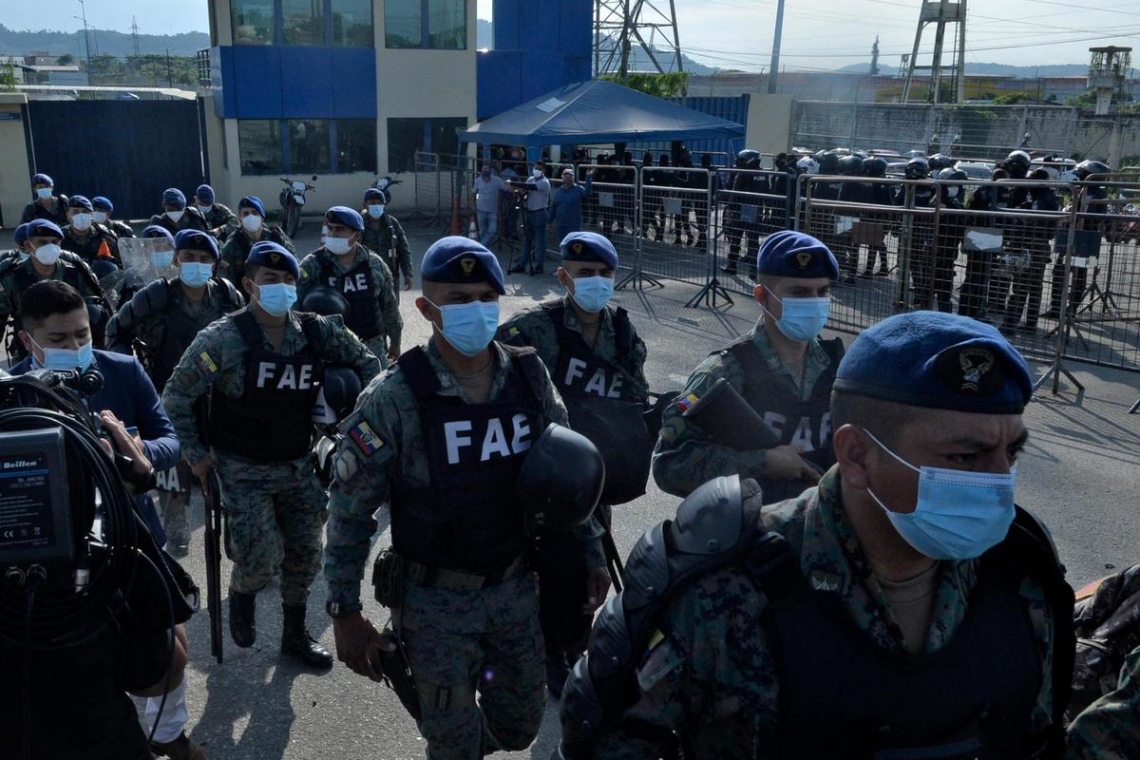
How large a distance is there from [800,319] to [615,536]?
2732mm

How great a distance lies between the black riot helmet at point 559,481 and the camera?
122 inches

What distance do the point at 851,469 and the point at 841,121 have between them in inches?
1167

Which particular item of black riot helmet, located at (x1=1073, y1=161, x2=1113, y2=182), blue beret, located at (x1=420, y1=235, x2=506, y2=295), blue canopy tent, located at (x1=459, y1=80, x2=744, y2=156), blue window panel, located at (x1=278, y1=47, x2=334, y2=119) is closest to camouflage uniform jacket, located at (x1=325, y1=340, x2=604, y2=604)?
blue beret, located at (x1=420, y1=235, x2=506, y2=295)

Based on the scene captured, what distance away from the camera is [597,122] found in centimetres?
1766

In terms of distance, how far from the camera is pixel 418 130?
24391 mm

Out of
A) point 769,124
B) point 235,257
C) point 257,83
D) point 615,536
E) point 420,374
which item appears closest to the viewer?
point 420,374

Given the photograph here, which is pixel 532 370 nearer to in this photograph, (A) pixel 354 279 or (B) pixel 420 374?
(B) pixel 420 374

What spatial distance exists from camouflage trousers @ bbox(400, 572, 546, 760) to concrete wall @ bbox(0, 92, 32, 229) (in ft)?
72.2

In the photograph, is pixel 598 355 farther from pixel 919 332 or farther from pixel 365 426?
pixel 919 332

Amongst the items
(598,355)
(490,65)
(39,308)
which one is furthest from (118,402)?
(490,65)

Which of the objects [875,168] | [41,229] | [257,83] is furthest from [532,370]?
[257,83]

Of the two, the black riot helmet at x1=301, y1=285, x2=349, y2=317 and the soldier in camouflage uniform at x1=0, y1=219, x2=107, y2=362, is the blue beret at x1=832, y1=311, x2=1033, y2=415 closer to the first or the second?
the black riot helmet at x1=301, y1=285, x2=349, y2=317

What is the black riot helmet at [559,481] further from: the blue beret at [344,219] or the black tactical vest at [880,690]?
the blue beret at [344,219]

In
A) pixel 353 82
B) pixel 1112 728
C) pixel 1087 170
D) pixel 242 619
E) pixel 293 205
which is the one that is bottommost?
pixel 242 619
